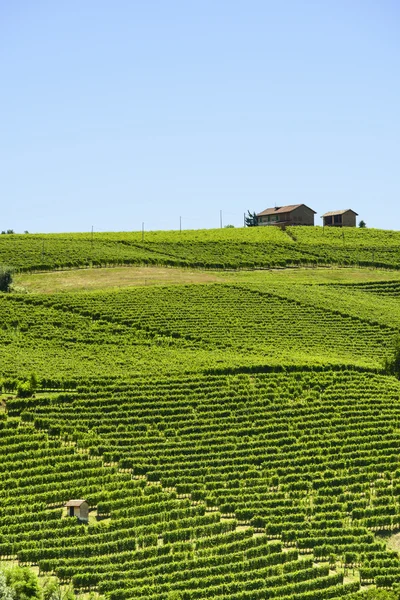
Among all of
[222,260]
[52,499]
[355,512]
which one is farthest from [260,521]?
[222,260]

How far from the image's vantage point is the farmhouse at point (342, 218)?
12962cm

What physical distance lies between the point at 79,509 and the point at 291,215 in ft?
317

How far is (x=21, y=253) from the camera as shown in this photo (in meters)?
91.3

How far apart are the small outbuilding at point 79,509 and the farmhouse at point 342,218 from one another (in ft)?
323

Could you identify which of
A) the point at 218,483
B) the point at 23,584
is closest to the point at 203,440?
the point at 218,483

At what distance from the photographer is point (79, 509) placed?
3656 cm

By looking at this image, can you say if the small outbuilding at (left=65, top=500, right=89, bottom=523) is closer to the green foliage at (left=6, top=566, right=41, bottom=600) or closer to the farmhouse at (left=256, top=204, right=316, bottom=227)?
the green foliage at (left=6, top=566, right=41, bottom=600)

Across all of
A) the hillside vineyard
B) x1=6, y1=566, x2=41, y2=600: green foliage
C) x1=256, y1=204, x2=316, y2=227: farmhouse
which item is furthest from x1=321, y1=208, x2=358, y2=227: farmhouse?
x1=6, y1=566, x2=41, y2=600: green foliage

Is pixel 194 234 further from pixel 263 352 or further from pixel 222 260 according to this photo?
pixel 263 352

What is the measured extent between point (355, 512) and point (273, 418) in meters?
10.3

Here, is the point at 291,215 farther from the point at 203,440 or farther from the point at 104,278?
the point at 203,440

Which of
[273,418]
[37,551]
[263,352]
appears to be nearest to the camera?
[37,551]

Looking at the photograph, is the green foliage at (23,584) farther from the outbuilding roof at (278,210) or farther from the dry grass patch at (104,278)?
the outbuilding roof at (278,210)

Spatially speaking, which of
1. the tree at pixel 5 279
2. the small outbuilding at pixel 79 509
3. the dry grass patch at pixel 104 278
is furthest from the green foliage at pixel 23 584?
the tree at pixel 5 279
